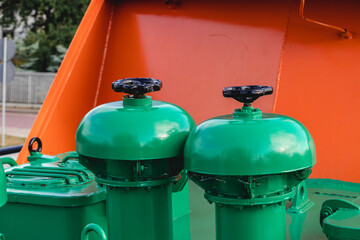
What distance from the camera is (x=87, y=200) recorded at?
6.31 ft

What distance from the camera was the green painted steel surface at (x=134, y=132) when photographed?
5.07 feet

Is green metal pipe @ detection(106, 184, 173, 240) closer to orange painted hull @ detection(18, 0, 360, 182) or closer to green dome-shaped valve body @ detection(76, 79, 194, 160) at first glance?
green dome-shaped valve body @ detection(76, 79, 194, 160)

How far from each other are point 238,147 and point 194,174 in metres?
0.18

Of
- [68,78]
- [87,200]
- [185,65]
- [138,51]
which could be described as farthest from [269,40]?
[87,200]

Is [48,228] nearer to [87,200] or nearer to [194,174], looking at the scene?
[87,200]

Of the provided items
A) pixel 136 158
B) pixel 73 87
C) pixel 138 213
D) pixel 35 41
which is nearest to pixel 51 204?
pixel 138 213

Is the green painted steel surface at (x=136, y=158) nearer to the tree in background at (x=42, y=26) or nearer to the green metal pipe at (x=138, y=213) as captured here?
the green metal pipe at (x=138, y=213)

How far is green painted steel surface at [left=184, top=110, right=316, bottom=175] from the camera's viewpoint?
54.1 inches

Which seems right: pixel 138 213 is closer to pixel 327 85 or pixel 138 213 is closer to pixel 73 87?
pixel 327 85

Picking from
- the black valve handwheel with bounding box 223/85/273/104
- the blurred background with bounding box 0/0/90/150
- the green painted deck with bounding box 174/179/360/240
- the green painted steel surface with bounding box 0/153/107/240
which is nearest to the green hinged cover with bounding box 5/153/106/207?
the green painted steel surface with bounding box 0/153/107/240

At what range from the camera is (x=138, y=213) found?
64.6 inches

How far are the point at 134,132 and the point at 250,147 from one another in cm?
36

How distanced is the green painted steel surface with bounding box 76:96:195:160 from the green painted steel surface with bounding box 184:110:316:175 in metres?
0.12

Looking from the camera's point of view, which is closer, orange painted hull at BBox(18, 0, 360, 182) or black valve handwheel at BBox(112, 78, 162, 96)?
black valve handwheel at BBox(112, 78, 162, 96)
